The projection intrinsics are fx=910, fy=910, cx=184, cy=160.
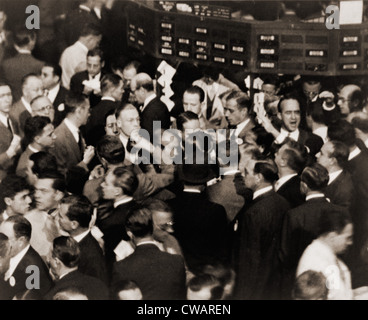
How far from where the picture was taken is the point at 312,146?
18.1 ft

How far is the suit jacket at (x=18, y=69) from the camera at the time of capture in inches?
219

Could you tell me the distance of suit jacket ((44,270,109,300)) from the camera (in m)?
5.27

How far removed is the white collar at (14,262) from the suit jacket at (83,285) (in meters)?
0.26

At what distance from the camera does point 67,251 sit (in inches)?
208

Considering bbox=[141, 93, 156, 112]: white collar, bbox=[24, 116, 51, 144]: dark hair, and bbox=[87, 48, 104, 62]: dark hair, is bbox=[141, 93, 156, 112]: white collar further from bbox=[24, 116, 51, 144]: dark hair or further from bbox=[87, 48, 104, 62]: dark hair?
bbox=[24, 116, 51, 144]: dark hair

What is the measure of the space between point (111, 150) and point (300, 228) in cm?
123

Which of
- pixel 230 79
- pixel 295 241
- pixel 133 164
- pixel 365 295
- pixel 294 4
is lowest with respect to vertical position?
pixel 365 295

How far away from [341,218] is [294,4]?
1324 mm

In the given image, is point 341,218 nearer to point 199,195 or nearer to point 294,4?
point 199,195

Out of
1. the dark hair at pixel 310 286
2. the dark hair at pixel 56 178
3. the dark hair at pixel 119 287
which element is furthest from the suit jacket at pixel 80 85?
the dark hair at pixel 310 286

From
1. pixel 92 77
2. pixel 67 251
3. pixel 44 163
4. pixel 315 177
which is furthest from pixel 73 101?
pixel 315 177

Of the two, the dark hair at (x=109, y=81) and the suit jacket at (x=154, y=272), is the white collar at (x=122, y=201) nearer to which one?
the suit jacket at (x=154, y=272)

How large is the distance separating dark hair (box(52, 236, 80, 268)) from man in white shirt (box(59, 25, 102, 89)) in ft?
3.20

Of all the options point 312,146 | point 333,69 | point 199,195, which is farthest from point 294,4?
point 199,195
